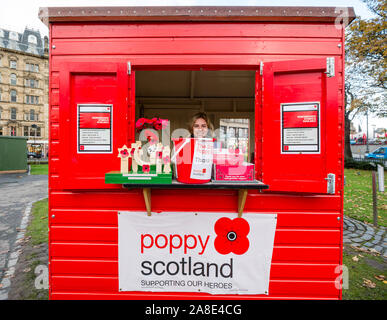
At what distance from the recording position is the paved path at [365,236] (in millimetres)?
3997

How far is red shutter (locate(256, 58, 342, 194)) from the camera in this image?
2.03 m

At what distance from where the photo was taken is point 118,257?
2.25m

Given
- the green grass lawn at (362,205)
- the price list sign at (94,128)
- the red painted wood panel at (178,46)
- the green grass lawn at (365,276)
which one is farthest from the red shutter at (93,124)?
the green grass lawn at (362,205)

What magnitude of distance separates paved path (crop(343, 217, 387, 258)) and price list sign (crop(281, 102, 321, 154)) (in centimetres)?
319

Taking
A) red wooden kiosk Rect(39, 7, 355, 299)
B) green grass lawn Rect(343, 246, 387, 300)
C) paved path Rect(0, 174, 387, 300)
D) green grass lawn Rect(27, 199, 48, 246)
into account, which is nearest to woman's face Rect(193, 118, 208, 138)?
red wooden kiosk Rect(39, 7, 355, 299)

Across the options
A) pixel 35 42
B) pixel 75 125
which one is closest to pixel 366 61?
pixel 75 125

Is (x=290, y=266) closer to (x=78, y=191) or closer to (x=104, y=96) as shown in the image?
(x=78, y=191)

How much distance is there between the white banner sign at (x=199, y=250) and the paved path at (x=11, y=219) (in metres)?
2.05

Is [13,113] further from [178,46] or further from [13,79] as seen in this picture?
[178,46]

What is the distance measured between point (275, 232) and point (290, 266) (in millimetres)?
378

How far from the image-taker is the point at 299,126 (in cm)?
208

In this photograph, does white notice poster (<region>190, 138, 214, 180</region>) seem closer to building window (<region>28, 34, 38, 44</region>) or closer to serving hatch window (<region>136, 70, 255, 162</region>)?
serving hatch window (<region>136, 70, 255, 162</region>)

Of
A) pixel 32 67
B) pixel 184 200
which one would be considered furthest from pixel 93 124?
pixel 32 67

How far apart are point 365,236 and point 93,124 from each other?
17.7 feet
